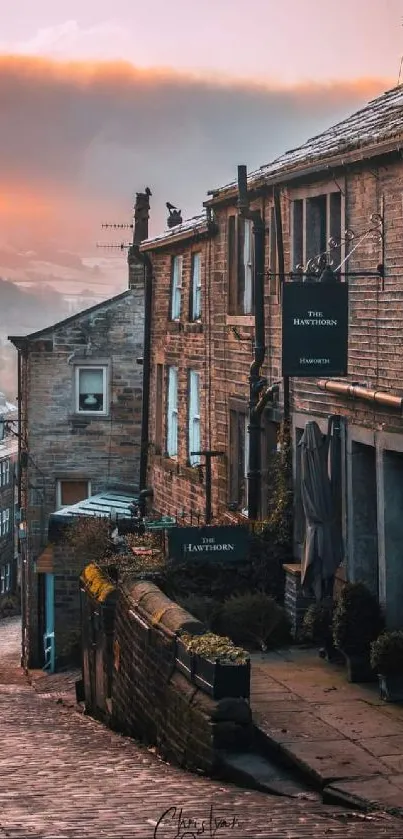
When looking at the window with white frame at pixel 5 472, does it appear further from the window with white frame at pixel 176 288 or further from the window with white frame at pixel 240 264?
the window with white frame at pixel 240 264

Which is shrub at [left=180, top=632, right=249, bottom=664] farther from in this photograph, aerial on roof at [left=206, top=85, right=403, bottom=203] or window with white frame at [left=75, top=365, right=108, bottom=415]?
window with white frame at [left=75, top=365, right=108, bottom=415]

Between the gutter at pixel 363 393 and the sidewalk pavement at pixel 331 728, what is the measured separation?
3.00 m

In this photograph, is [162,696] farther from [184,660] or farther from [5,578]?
[5,578]

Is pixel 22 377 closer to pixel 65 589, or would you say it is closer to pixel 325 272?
pixel 65 589

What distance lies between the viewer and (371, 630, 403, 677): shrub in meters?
13.8

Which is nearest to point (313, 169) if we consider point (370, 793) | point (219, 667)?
point (219, 667)

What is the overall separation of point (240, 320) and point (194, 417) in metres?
4.03

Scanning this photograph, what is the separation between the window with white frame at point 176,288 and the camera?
26.5 m

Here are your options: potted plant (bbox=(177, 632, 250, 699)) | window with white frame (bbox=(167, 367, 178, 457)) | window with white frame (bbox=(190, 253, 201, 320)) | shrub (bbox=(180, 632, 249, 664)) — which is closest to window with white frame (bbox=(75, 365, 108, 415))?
window with white frame (bbox=(167, 367, 178, 457))

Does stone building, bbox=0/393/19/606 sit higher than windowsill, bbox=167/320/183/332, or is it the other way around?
windowsill, bbox=167/320/183/332

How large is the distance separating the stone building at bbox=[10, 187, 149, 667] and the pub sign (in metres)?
14.4

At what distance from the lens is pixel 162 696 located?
1379cm

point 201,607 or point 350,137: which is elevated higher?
point 350,137

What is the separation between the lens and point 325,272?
15672 millimetres
